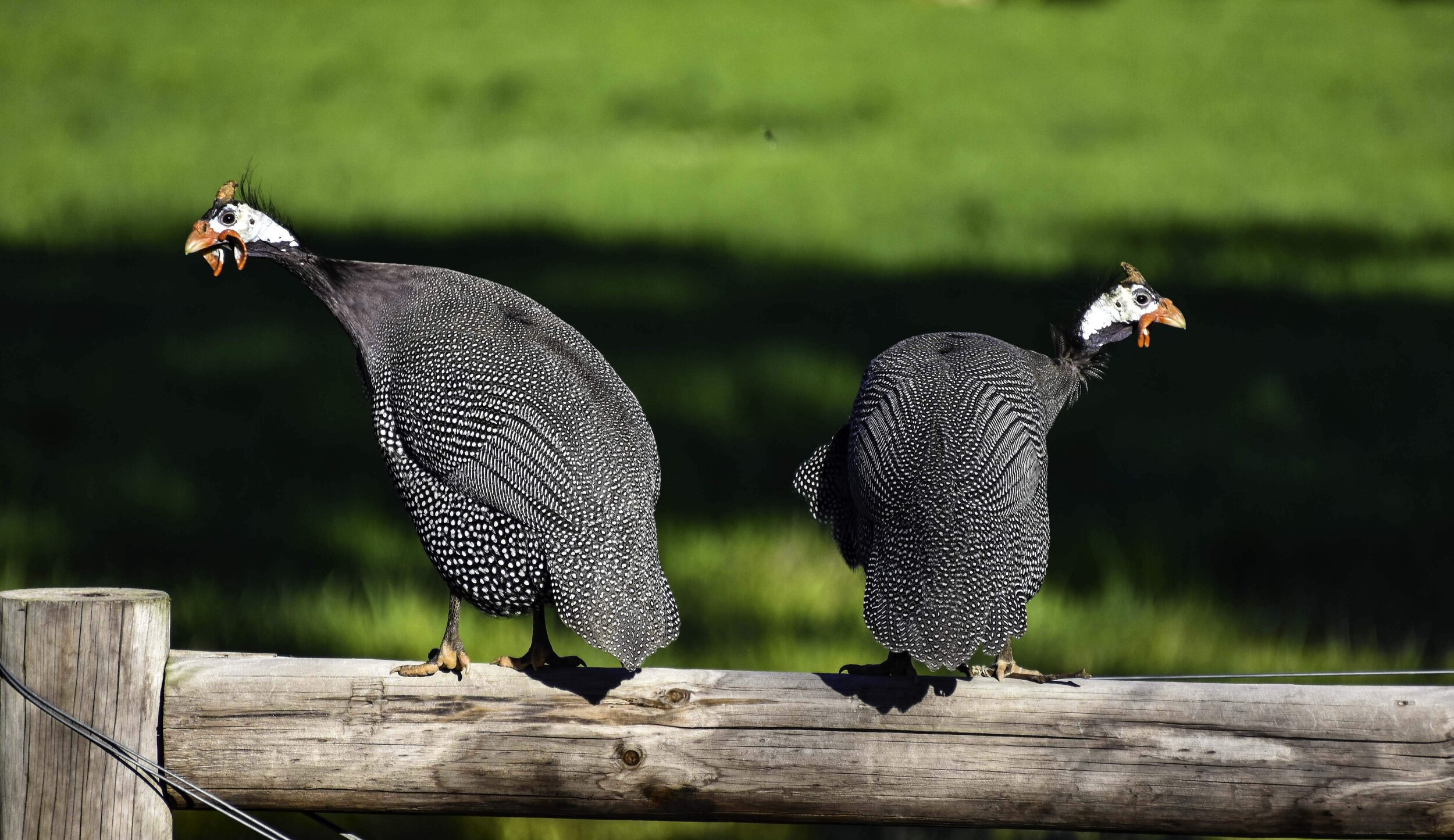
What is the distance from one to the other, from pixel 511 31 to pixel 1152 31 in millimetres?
5533

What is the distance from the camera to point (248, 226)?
8.77 ft

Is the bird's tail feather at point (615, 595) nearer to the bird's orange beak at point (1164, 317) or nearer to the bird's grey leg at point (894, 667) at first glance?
the bird's grey leg at point (894, 667)

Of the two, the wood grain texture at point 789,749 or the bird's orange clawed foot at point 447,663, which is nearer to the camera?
the wood grain texture at point 789,749

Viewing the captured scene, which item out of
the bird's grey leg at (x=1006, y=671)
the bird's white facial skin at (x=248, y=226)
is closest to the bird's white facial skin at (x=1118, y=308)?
the bird's grey leg at (x=1006, y=671)

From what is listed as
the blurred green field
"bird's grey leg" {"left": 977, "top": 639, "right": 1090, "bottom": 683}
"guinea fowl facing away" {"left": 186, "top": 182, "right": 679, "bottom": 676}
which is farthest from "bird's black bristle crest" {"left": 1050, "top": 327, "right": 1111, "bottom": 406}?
"guinea fowl facing away" {"left": 186, "top": 182, "right": 679, "bottom": 676}

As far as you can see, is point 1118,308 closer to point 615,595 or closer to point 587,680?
point 615,595

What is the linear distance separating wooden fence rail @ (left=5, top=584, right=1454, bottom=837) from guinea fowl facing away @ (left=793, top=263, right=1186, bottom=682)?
164mm

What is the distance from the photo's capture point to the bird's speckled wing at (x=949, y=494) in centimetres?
231

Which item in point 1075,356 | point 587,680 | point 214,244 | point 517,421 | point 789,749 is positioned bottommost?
point 789,749

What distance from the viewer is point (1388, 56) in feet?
41.2

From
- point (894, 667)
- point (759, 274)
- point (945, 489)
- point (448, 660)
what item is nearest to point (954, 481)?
point (945, 489)

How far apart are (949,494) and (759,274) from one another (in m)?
5.37

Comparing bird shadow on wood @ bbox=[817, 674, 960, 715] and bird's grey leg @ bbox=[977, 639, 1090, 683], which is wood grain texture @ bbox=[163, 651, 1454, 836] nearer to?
bird shadow on wood @ bbox=[817, 674, 960, 715]

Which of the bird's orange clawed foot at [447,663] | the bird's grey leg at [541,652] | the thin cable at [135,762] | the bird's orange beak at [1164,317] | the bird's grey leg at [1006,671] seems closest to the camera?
the thin cable at [135,762]
